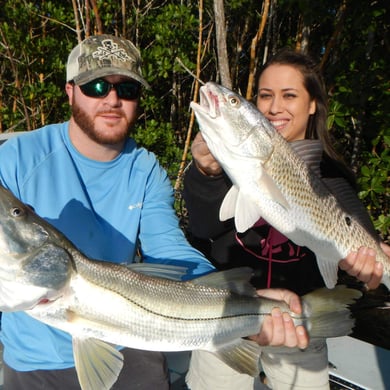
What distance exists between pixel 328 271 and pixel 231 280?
1.91ft

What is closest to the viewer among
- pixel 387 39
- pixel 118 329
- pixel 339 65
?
pixel 118 329

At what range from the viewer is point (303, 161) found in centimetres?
250

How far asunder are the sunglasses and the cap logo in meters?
0.17

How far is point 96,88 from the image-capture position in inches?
109

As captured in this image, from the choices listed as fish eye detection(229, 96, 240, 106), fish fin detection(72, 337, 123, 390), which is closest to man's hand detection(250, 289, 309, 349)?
fish fin detection(72, 337, 123, 390)

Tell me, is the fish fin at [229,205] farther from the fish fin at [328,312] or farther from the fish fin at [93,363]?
the fish fin at [93,363]

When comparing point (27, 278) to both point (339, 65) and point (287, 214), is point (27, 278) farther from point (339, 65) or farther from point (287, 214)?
point (339, 65)

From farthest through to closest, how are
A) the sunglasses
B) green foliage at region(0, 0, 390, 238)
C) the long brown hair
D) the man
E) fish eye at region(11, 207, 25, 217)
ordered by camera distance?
green foliage at region(0, 0, 390, 238) < the long brown hair < the sunglasses < the man < fish eye at region(11, 207, 25, 217)

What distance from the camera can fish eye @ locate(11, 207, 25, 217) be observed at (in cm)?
179

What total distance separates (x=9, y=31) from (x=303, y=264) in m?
6.92

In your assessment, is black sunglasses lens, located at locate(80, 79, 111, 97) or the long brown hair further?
the long brown hair

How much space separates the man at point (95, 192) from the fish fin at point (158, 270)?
1.09 feet

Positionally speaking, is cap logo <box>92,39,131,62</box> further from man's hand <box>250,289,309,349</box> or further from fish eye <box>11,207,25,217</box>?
man's hand <box>250,289,309,349</box>

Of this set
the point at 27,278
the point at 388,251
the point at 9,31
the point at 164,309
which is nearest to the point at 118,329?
the point at 164,309
